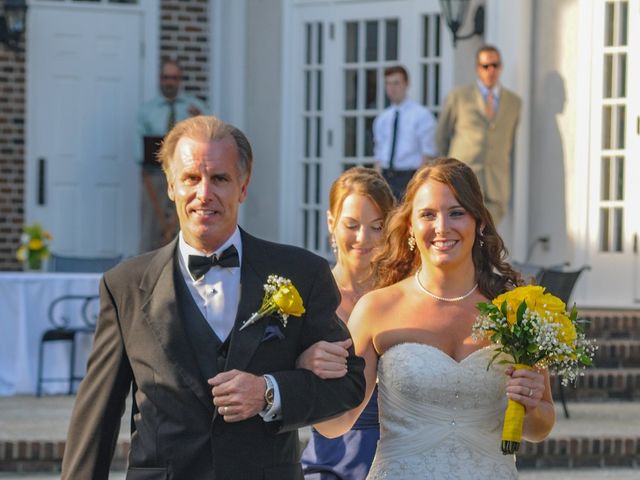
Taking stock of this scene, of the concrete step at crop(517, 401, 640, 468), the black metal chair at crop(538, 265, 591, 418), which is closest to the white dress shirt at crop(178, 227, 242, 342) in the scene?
the concrete step at crop(517, 401, 640, 468)

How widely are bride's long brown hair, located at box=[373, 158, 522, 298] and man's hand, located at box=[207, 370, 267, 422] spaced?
1125 millimetres

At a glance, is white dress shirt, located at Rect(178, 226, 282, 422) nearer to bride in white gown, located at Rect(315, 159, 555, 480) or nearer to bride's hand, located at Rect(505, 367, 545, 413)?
bride in white gown, located at Rect(315, 159, 555, 480)

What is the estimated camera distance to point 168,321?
140 inches

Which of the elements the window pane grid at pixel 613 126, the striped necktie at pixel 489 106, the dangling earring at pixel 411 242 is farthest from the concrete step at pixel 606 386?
the dangling earring at pixel 411 242

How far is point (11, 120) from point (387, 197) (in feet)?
30.5

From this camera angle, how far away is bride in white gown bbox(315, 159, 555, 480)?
4.27 meters

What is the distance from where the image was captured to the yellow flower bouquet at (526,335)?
13.4ft

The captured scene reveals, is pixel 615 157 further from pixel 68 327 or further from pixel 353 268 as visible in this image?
pixel 353 268

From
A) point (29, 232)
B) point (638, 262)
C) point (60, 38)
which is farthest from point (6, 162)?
point (638, 262)

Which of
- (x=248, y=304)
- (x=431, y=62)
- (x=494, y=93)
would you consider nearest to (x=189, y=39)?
(x=431, y=62)

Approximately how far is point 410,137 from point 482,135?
663mm

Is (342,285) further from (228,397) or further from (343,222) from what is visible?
(228,397)

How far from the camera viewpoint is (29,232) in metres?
11.9

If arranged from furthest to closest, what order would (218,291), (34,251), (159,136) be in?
(159,136)
(34,251)
(218,291)
